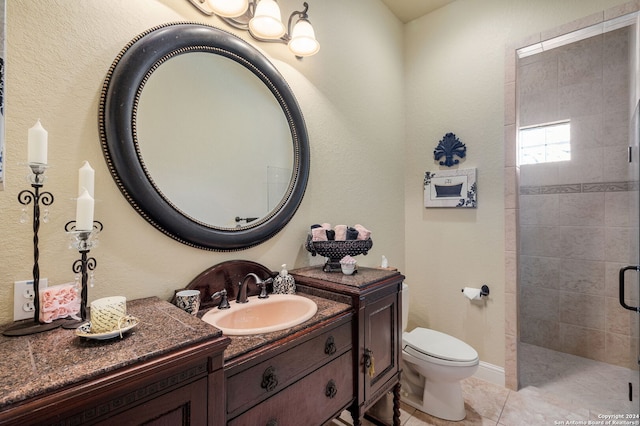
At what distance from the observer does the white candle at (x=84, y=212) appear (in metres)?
0.83

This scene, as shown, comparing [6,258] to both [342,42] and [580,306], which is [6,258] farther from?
→ [580,306]

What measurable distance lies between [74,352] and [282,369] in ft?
1.92

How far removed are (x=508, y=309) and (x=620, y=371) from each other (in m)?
1.22

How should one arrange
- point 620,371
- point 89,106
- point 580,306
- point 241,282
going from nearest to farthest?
point 89,106 → point 241,282 → point 620,371 → point 580,306

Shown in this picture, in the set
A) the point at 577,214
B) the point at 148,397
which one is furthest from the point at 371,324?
the point at 577,214

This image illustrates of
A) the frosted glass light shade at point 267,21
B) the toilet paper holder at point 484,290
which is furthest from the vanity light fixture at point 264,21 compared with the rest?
the toilet paper holder at point 484,290

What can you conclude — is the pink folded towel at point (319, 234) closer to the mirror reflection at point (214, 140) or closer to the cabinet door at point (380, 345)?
the mirror reflection at point (214, 140)

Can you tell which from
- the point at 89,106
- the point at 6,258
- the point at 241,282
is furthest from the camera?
the point at 241,282

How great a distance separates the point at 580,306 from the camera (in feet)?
8.76

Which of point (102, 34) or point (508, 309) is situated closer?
point (102, 34)

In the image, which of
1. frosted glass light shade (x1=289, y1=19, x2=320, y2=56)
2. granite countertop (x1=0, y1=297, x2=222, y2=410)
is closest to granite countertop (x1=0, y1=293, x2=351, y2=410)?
granite countertop (x1=0, y1=297, x2=222, y2=410)

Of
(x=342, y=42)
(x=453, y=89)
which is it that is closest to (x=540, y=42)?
(x=453, y=89)

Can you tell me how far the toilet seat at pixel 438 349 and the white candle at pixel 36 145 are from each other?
2.06 m

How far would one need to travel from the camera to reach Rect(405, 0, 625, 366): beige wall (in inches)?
88.0
